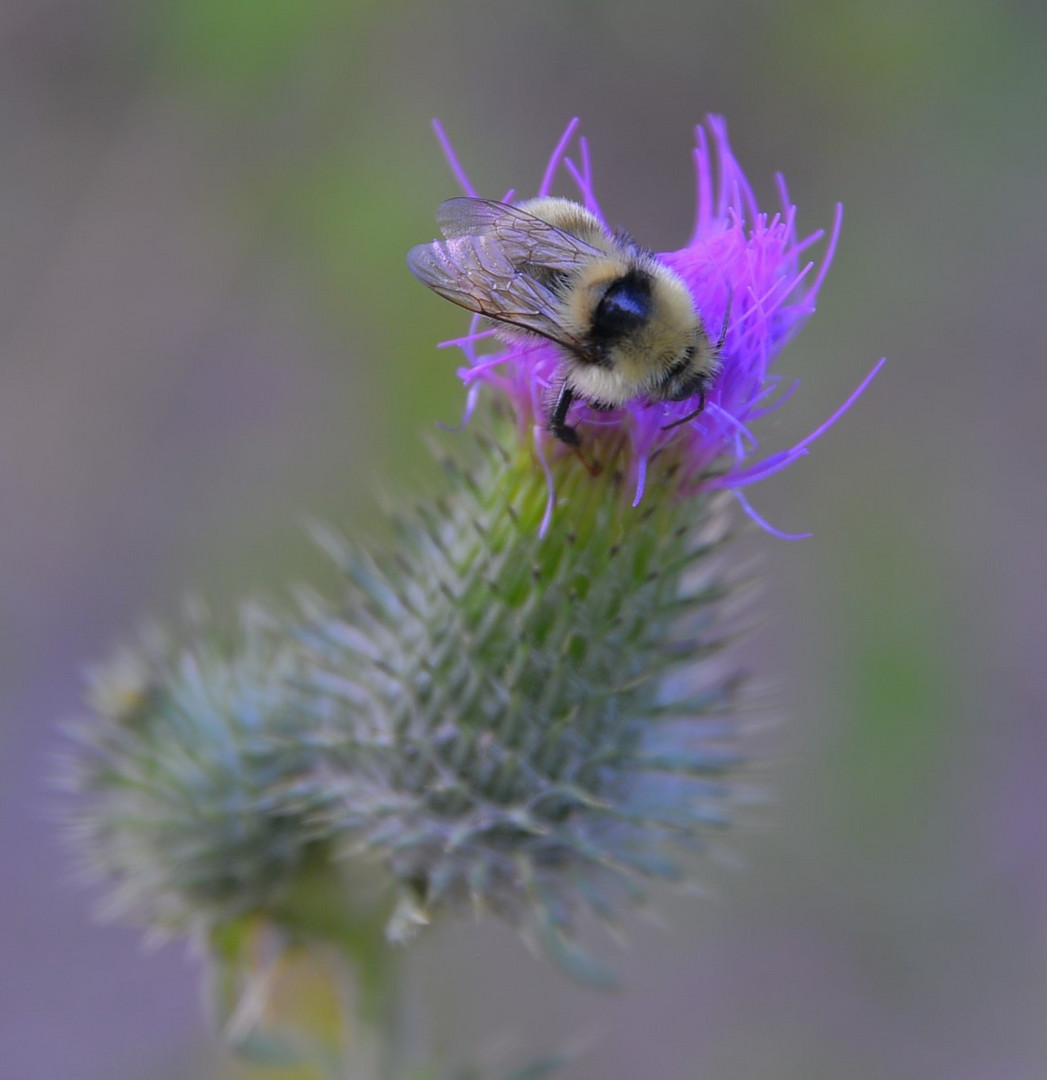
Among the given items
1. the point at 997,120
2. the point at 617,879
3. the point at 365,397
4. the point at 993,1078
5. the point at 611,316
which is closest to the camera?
the point at 611,316

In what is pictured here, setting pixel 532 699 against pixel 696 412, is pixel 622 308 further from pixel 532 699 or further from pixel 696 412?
pixel 532 699

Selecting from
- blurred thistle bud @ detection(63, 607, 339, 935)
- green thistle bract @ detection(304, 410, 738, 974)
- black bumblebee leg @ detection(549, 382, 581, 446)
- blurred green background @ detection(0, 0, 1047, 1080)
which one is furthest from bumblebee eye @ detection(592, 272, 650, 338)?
blurred green background @ detection(0, 0, 1047, 1080)

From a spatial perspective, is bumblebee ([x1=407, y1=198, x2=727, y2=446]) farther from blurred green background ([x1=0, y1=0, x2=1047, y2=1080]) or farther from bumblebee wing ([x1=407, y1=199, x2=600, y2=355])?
blurred green background ([x1=0, y1=0, x2=1047, y2=1080])

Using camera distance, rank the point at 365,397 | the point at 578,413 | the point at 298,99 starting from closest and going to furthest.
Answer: the point at 578,413, the point at 365,397, the point at 298,99

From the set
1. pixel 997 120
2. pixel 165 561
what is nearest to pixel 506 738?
pixel 165 561

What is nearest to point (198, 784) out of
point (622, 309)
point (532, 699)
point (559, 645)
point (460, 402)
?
point (532, 699)

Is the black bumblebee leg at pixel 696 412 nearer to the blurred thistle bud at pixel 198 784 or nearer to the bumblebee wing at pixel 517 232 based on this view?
the bumblebee wing at pixel 517 232

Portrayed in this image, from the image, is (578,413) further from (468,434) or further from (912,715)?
(912,715)
